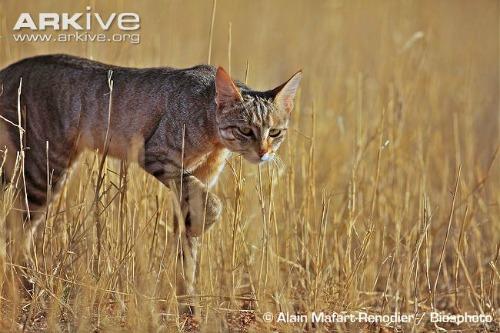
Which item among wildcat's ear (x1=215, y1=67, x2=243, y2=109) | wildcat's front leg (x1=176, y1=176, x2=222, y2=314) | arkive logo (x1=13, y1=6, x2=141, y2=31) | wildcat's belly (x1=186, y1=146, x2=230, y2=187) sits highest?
arkive logo (x1=13, y1=6, x2=141, y2=31)

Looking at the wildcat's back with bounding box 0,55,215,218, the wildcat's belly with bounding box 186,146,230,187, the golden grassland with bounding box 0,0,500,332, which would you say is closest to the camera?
the golden grassland with bounding box 0,0,500,332

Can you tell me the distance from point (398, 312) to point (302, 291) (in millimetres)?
550

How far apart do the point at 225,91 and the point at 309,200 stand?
0.94 m

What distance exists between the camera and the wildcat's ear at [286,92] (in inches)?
164

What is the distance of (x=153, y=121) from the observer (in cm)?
439

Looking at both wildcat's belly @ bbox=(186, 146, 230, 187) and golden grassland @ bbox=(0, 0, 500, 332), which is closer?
golden grassland @ bbox=(0, 0, 500, 332)

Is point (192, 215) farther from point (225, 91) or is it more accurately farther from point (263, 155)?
point (225, 91)

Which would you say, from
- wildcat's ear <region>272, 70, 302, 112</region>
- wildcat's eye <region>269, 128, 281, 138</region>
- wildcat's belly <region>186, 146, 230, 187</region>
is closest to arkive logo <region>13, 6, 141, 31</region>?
wildcat's belly <region>186, 146, 230, 187</region>

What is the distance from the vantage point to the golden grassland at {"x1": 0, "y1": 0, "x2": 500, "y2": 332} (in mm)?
3979

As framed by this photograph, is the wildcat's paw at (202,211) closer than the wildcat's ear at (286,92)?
Yes

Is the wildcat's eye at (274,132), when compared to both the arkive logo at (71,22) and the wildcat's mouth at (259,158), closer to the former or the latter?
the wildcat's mouth at (259,158)

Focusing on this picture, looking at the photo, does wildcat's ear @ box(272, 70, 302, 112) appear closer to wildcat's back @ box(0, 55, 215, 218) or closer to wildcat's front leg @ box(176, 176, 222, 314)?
wildcat's back @ box(0, 55, 215, 218)

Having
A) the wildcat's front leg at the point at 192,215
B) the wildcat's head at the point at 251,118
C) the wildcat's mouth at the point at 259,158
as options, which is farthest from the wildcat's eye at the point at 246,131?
the wildcat's front leg at the point at 192,215

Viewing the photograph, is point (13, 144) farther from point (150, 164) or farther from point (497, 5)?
point (497, 5)
